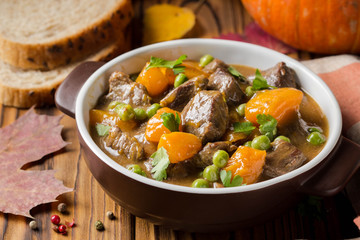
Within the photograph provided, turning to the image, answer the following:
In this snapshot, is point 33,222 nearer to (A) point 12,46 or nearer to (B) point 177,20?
(A) point 12,46

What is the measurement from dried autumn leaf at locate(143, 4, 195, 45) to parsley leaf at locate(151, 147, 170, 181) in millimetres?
2178

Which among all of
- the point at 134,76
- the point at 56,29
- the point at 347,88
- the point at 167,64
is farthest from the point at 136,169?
the point at 56,29

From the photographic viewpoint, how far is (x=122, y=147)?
2975 millimetres

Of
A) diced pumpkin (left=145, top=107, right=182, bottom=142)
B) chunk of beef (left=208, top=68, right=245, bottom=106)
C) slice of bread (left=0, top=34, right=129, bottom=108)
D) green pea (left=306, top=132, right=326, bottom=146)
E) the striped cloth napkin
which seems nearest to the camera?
diced pumpkin (left=145, top=107, right=182, bottom=142)

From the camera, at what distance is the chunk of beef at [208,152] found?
284 centimetres

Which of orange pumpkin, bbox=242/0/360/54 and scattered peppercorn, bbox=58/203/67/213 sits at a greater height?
orange pumpkin, bbox=242/0/360/54

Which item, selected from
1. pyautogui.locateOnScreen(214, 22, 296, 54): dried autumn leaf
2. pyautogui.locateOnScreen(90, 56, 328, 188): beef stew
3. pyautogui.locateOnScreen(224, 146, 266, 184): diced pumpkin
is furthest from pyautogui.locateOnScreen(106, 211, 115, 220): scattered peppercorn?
pyautogui.locateOnScreen(214, 22, 296, 54): dried autumn leaf

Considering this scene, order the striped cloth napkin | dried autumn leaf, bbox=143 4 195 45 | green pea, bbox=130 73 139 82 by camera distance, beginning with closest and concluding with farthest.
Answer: the striped cloth napkin < green pea, bbox=130 73 139 82 < dried autumn leaf, bbox=143 4 195 45

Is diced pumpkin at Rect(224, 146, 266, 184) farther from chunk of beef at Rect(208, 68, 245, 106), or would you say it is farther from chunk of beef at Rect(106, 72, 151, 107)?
chunk of beef at Rect(106, 72, 151, 107)

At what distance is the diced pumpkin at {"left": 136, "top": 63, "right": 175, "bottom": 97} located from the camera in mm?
3426

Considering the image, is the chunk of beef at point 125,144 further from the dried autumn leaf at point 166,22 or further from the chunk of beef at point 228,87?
the dried autumn leaf at point 166,22

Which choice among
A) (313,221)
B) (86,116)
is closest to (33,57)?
(86,116)

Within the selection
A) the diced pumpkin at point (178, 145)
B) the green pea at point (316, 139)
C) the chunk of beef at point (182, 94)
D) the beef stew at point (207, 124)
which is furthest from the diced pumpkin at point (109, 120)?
the green pea at point (316, 139)

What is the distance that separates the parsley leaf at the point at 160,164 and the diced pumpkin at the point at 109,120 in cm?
40
